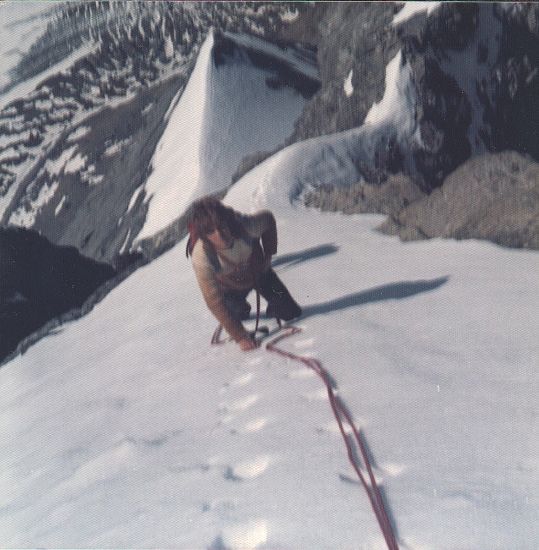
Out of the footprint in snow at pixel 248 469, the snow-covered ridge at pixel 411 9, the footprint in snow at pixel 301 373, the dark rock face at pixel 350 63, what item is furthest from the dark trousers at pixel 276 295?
the snow-covered ridge at pixel 411 9

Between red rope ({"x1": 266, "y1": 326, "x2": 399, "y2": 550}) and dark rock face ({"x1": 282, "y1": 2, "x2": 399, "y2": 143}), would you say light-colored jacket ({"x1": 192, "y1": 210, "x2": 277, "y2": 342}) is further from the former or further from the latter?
dark rock face ({"x1": 282, "y1": 2, "x2": 399, "y2": 143})

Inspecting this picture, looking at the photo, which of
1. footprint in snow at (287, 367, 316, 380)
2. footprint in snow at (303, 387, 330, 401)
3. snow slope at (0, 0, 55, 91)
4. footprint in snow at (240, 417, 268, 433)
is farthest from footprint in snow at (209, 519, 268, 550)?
snow slope at (0, 0, 55, 91)

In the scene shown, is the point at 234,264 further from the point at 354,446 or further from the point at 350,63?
the point at 350,63

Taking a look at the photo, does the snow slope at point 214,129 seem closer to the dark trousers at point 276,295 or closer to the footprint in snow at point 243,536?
the dark trousers at point 276,295

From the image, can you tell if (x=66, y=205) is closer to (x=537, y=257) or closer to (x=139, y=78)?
(x=139, y=78)

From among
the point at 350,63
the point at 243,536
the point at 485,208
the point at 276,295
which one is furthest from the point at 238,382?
the point at 350,63

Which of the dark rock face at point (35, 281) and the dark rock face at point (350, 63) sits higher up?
the dark rock face at point (350, 63)

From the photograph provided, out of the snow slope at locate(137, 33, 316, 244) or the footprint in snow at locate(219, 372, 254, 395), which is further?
the snow slope at locate(137, 33, 316, 244)
